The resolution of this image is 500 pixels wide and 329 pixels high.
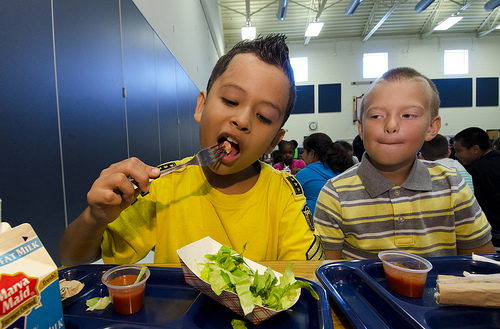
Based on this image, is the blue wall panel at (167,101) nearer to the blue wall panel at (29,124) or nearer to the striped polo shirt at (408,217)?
Answer: the blue wall panel at (29,124)

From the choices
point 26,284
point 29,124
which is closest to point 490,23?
point 29,124

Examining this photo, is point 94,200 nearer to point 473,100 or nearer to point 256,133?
point 256,133

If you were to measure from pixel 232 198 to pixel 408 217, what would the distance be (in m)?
0.84

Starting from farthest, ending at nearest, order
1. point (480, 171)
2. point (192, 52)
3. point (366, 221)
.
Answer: point (192, 52)
point (480, 171)
point (366, 221)

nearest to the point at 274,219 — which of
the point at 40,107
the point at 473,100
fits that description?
the point at 40,107

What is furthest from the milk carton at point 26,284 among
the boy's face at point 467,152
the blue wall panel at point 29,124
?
the boy's face at point 467,152

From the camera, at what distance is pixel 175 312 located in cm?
66

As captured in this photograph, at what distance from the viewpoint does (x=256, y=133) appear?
991 millimetres

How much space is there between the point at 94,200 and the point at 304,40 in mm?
14108

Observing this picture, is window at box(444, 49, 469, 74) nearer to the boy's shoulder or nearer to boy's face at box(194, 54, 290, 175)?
the boy's shoulder

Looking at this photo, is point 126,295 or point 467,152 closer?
point 126,295

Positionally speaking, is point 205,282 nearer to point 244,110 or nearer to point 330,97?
point 244,110

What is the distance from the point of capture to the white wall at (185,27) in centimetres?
373

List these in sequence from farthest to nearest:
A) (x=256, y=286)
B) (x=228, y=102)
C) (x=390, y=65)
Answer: (x=390, y=65), (x=228, y=102), (x=256, y=286)
